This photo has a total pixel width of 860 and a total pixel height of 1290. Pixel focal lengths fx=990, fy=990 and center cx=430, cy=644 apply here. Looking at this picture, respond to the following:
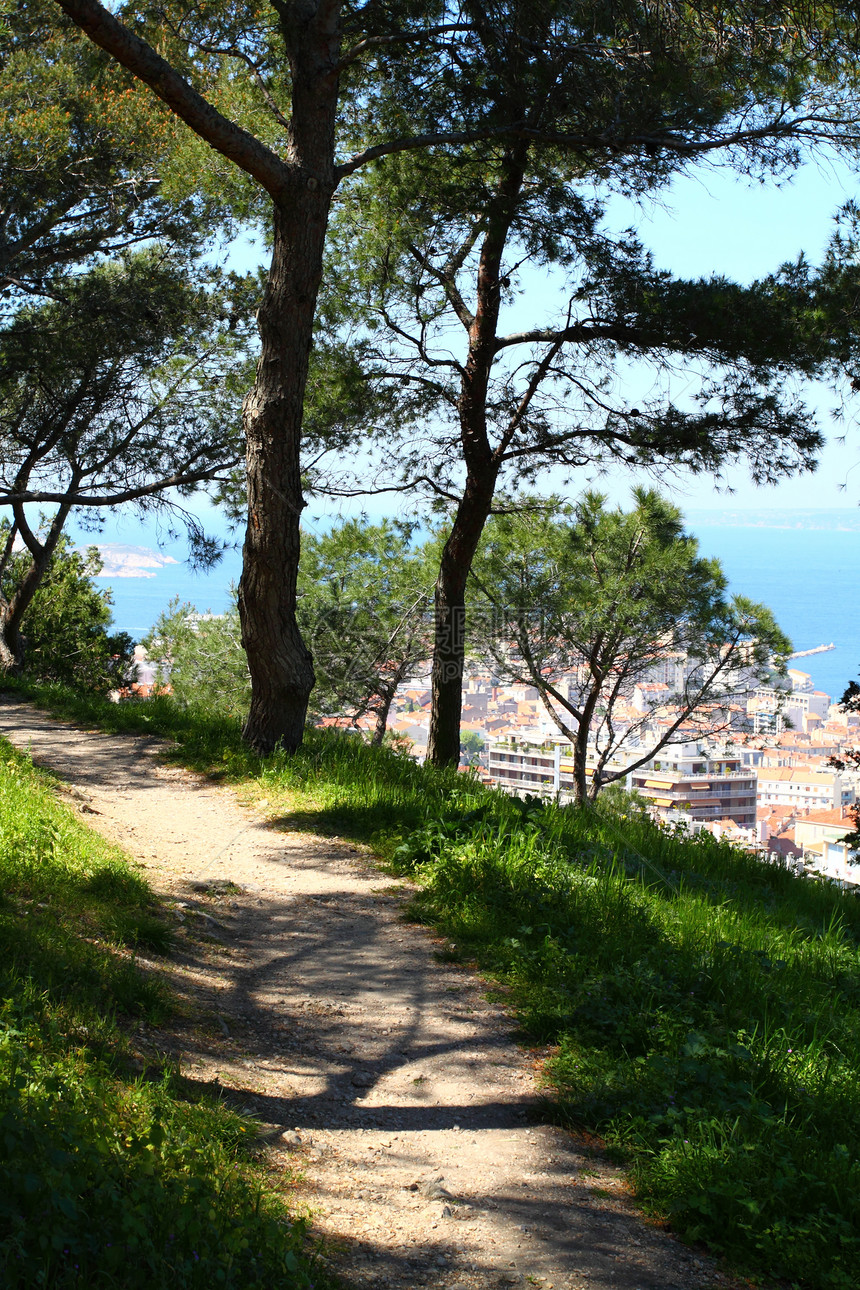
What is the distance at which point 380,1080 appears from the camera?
314 cm

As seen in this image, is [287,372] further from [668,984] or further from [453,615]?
[668,984]

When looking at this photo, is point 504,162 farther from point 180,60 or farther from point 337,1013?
point 337,1013

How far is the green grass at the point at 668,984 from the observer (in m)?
2.51

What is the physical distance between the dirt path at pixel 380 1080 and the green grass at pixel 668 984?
164 millimetres

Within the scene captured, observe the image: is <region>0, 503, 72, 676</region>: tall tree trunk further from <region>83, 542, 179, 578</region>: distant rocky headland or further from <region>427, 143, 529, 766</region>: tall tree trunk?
<region>427, 143, 529, 766</region>: tall tree trunk

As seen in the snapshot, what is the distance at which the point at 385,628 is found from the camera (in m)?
16.4

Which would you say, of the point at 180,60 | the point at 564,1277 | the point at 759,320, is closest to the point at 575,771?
the point at 759,320

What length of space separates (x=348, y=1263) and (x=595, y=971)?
1764 mm

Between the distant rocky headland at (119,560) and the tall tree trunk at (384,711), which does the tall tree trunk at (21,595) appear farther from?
the tall tree trunk at (384,711)

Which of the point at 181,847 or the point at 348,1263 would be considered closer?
the point at 348,1263

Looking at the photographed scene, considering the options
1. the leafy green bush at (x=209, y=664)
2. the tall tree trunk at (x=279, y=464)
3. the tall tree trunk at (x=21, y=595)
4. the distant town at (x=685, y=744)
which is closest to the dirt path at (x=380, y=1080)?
the tall tree trunk at (x=279, y=464)

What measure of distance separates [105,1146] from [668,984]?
7.12 feet

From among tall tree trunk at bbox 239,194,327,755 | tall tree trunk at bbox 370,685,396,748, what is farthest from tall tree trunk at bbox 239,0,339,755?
tall tree trunk at bbox 370,685,396,748

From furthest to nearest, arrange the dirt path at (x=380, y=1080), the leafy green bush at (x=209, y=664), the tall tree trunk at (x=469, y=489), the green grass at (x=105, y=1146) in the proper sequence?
the leafy green bush at (x=209, y=664), the tall tree trunk at (x=469, y=489), the dirt path at (x=380, y=1080), the green grass at (x=105, y=1146)
